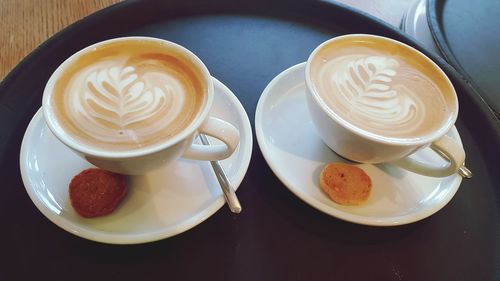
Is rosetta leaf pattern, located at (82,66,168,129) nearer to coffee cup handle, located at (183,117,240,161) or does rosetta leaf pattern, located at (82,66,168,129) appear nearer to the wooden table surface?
coffee cup handle, located at (183,117,240,161)

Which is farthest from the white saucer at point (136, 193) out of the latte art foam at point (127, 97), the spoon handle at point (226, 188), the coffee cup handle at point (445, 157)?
the coffee cup handle at point (445, 157)

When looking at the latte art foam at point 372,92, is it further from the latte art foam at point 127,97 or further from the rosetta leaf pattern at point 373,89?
the latte art foam at point 127,97

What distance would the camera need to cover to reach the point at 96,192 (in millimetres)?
656

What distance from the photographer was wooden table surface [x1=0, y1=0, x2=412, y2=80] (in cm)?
106

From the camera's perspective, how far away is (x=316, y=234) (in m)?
0.74

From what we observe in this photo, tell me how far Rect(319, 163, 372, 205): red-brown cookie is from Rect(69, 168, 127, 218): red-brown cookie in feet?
1.25

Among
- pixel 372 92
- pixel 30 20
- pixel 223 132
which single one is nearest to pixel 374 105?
pixel 372 92

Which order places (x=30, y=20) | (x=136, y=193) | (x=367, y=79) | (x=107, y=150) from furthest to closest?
(x=30, y=20) → (x=367, y=79) → (x=136, y=193) → (x=107, y=150)

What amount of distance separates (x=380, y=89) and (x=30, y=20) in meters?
1.00

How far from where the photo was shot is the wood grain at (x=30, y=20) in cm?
106

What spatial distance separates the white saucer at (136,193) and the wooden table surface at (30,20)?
1.37ft

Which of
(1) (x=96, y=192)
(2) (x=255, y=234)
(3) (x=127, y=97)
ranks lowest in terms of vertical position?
(2) (x=255, y=234)

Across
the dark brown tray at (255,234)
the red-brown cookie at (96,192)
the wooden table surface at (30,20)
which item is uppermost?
the wooden table surface at (30,20)

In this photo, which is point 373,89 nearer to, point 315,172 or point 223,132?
point 315,172
